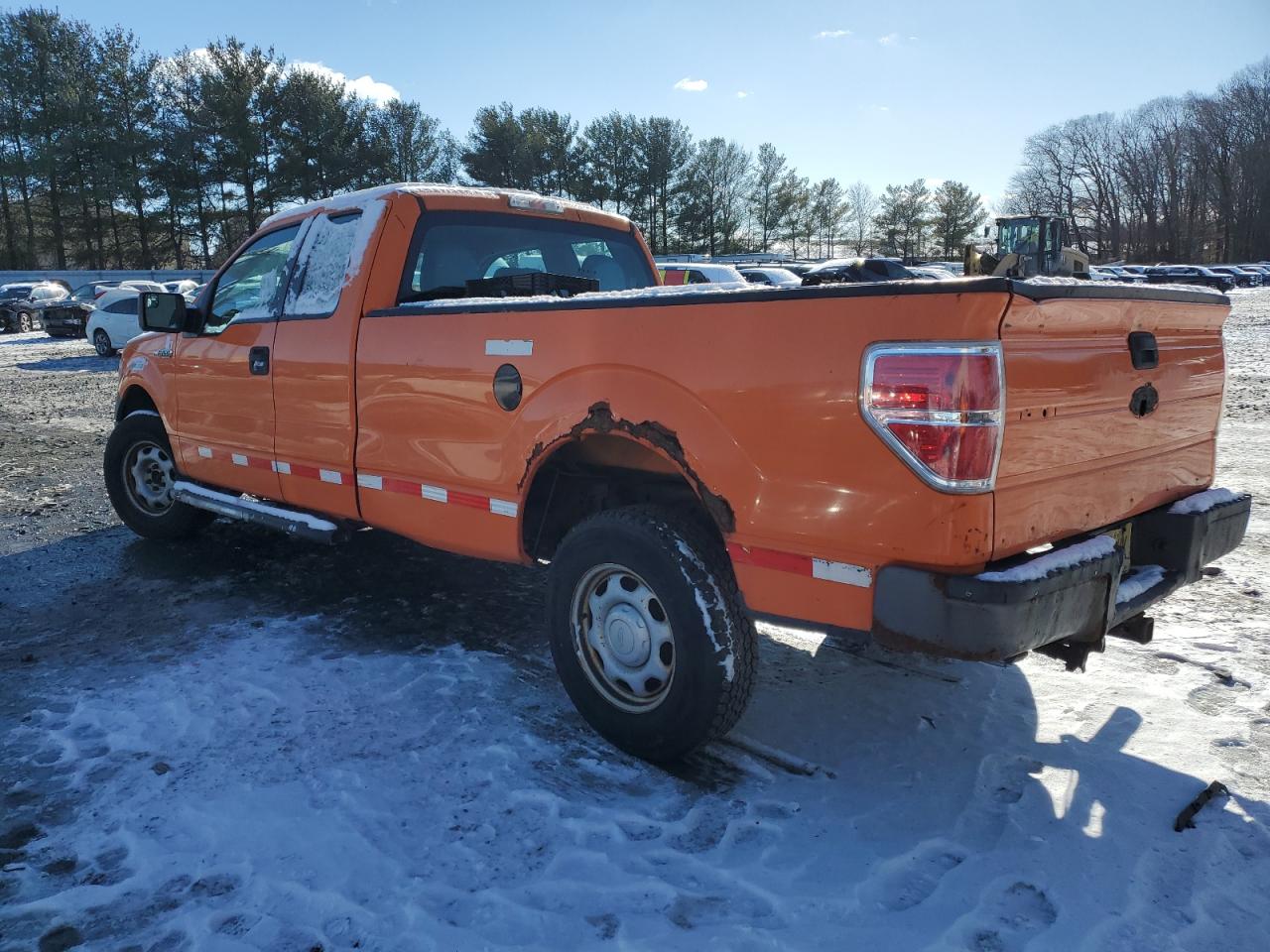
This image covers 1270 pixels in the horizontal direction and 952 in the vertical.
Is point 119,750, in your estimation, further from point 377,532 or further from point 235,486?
point 377,532

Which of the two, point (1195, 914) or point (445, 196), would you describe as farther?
point (445, 196)

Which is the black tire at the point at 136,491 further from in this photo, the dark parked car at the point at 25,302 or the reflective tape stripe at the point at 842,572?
the dark parked car at the point at 25,302

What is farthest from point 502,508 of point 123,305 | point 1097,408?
point 123,305

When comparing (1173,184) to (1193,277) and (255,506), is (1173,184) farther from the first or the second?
(255,506)

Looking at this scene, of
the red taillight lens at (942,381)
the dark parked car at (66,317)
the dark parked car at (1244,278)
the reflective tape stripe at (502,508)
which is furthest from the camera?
the dark parked car at (1244,278)

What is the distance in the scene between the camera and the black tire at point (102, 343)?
816 inches

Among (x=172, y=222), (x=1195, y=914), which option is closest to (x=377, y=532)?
(x=1195, y=914)

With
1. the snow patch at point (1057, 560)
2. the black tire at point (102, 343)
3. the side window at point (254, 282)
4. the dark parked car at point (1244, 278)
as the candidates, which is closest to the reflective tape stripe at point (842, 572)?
the snow patch at point (1057, 560)

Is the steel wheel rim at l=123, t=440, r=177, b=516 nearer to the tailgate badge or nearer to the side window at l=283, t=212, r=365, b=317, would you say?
the side window at l=283, t=212, r=365, b=317

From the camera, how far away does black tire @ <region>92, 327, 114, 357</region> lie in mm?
20719

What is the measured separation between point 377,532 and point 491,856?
3989 millimetres

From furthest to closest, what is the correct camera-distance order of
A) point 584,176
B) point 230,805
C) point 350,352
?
1. point 584,176
2. point 350,352
3. point 230,805

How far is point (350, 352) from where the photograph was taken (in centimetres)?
401

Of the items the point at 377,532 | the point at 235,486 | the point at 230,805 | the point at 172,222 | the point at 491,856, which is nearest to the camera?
the point at 491,856
